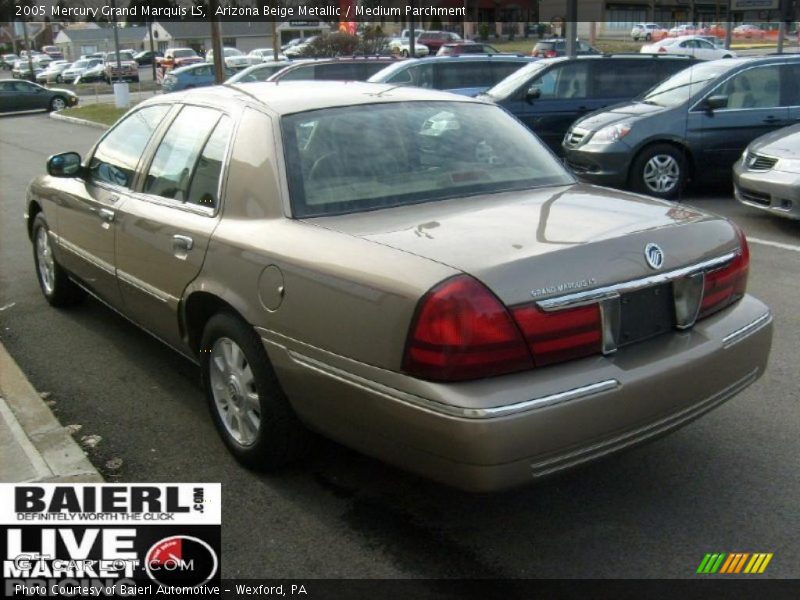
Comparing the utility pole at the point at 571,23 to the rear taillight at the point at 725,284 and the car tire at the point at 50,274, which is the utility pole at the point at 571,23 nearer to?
the car tire at the point at 50,274

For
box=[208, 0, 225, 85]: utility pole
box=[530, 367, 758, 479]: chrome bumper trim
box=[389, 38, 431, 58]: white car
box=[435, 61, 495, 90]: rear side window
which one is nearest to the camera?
box=[530, 367, 758, 479]: chrome bumper trim

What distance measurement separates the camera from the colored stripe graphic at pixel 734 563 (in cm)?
303

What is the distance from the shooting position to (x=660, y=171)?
403 inches

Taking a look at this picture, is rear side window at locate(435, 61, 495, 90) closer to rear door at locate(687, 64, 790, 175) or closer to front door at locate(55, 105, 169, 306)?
rear door at locate(687, 64, 790, 175)

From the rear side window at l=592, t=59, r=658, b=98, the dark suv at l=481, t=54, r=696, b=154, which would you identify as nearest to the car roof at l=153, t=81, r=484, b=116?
the dark suv at l=481, t=54, r=696, b=154

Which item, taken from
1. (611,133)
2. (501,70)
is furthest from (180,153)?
(501,70)

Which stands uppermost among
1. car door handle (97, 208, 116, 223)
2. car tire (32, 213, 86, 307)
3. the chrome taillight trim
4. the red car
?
the red car

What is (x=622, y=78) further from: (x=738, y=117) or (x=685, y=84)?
(x=738, y=117)

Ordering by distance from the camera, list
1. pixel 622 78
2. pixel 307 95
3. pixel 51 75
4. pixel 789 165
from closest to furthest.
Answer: pixel 307 95, pixel 789 165, pixel 622 78, pixel 51 75

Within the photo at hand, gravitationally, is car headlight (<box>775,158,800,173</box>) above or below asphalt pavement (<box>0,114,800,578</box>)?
above

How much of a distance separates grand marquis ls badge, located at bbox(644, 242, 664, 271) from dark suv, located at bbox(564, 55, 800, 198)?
7.15 metres

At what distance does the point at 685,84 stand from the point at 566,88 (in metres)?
2.39

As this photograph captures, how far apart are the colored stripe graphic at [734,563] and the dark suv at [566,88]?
9858 millimetres

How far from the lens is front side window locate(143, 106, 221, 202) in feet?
14.0
